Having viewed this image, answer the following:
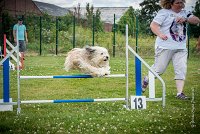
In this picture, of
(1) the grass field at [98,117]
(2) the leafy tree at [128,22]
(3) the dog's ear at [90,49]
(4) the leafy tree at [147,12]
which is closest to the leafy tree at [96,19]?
(2) the leafy tree at [128,22]

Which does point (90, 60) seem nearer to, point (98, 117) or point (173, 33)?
point (173, 33)

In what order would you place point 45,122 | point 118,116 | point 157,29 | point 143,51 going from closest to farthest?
point 45,122 < point 118,116 < point 157,29 < point 143,51

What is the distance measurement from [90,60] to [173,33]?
6.00 ft

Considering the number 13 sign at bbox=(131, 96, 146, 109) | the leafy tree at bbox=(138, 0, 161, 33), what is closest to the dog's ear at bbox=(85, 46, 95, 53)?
the number 13 sign at bbox=(131, 96, 146, 109)

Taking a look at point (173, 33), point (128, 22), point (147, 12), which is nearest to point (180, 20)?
point (173, 33)

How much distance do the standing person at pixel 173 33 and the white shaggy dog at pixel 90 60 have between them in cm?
103

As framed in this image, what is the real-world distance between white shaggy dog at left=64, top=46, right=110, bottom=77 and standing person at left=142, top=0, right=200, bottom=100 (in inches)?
40.7

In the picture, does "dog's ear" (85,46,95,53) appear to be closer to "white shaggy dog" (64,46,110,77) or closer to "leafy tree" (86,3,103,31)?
"white shaggy dog" (64,46,110,77)

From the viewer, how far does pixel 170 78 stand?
31.7 feet

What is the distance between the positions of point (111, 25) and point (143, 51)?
8.08ft

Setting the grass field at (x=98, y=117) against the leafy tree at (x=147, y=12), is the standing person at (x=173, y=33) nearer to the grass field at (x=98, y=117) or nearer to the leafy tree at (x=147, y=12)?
the grass field at (x=98, y=117)

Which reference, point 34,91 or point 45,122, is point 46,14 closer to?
point 34,91

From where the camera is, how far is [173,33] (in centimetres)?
614

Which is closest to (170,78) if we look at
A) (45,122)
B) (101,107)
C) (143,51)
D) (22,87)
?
(22,87)
